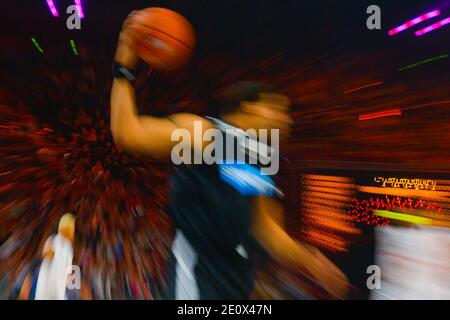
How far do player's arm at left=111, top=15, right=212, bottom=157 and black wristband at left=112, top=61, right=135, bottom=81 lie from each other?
0.01 meters

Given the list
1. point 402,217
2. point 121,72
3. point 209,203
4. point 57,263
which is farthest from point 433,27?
point 57,263

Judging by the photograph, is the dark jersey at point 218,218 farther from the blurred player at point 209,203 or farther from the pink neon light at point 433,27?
the pink neon light at point 433,27

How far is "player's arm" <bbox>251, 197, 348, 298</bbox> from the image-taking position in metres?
1.79

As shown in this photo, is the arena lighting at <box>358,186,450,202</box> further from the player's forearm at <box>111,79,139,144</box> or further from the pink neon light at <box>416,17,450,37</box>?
the player's forearm at <box>111,79,139,144</box>

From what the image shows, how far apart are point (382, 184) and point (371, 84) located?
54cm

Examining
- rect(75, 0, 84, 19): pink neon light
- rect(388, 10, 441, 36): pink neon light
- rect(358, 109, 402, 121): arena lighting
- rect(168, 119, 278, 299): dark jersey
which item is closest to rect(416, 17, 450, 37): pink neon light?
rect(388, 10, 441, 36): pink neon light

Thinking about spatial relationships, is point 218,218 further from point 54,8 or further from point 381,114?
point 54,8

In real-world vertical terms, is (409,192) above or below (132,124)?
below

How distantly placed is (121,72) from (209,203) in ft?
2.30

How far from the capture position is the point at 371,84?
2176 mm

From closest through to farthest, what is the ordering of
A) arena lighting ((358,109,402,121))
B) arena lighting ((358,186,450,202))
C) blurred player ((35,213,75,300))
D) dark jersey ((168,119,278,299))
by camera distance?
dark jersey ((168,119,278,299)), blurred player ((35,213,75,300)), arena lighting ((358,186,450,202)), arena lighting ((358,109,402,121))

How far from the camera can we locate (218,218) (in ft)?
5.70

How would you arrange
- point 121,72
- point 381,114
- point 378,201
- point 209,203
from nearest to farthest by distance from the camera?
point 209,203, point 121,72, point 378,201, point 381,114
